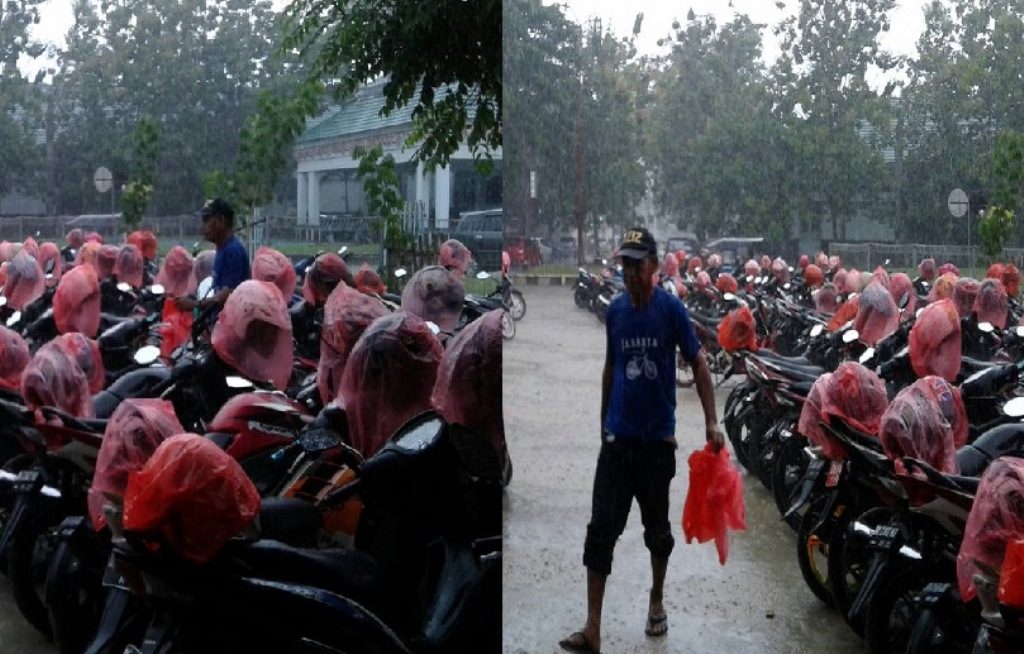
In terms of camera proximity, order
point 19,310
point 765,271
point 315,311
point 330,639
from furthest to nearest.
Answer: point 19,310 → point 315,311 → point 765,271 → point 330,639

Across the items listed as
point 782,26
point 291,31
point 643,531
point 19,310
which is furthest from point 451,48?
point 19,310

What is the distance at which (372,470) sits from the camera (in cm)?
262

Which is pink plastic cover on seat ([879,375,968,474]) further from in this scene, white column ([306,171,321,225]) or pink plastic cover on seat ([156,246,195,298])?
pink plastic cover on seat ([156,246,195,298])

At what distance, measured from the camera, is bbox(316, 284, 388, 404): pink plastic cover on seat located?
3.22 m

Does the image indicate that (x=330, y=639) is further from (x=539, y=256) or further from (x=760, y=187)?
(x=760, y=187)

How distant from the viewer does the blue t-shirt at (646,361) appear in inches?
100

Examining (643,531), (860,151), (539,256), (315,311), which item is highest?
(860,151)

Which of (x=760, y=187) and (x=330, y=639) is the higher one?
(x=760, y=187)

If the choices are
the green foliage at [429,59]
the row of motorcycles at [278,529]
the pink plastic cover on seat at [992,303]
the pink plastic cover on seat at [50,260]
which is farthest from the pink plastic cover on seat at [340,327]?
the pink plastic cover on seat at [992,303]

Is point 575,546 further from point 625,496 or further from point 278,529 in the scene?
point 278,529

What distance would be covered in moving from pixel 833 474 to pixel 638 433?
Result: 108 centimetres

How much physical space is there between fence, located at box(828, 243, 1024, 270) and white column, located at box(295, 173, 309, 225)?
1.33m

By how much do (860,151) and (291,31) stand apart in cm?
142

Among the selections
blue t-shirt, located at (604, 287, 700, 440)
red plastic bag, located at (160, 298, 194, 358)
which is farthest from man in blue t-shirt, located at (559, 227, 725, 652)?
red plastic bag, located at (160, 298, 194, 358)
